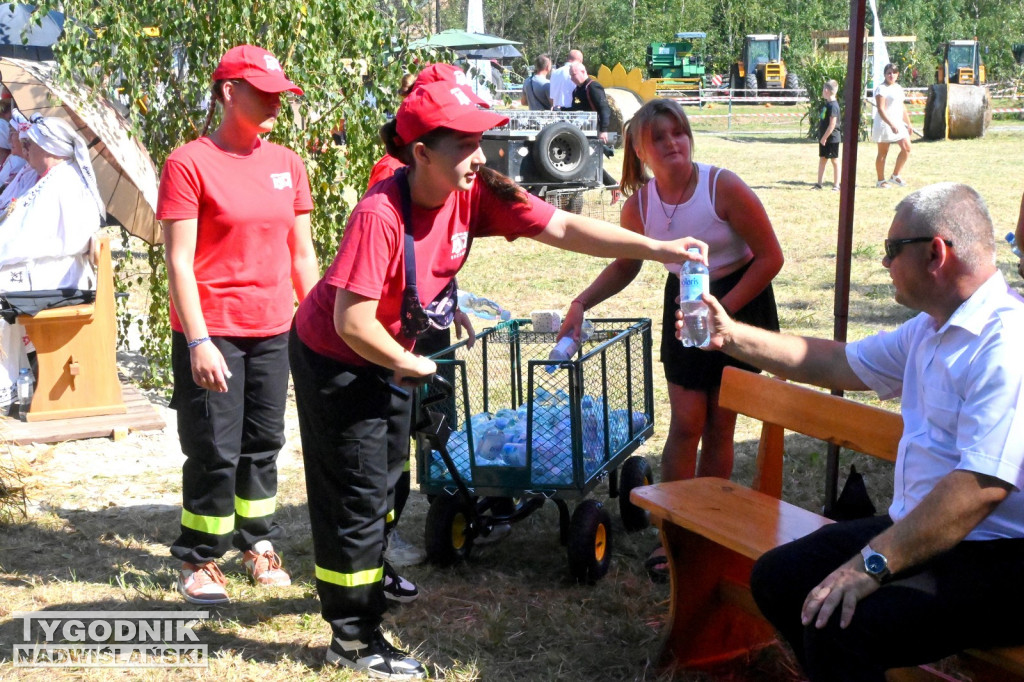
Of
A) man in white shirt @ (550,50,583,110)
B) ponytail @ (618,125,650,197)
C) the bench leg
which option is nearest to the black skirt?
ponytail @ (618,125,650,197)

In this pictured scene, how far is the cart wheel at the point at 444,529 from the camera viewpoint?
14.1 feet

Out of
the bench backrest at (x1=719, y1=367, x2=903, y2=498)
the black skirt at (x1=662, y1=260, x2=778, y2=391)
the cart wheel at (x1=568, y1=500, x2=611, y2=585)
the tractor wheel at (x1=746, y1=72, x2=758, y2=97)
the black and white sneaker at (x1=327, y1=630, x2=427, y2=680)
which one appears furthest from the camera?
the tractor wheel at (x1=746, y1=72, x2=758, y2=97)

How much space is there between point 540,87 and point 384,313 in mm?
15610

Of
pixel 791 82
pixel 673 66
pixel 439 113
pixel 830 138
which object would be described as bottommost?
pixel 830 138

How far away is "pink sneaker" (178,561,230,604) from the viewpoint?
408cm

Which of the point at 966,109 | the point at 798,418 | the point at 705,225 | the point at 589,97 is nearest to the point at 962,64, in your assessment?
the point at 966,109

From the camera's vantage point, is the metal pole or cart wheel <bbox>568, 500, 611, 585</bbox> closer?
the metal pole

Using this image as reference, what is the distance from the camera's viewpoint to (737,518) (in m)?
3.34

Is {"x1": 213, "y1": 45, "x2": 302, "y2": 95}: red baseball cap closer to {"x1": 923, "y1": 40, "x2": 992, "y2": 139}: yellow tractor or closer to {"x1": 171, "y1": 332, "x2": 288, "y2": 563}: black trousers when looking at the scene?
{"x1": 171, "y1": 332, "x2": 288, "y2": 563}: black trousers

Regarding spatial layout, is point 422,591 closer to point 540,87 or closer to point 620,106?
point 540,87

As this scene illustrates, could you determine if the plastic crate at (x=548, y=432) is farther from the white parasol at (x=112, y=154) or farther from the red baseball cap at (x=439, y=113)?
the white parasol at (x=112, y=154)

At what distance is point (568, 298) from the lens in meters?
9.61

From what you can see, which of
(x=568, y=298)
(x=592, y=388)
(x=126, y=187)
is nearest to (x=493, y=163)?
(x=568, y=298)

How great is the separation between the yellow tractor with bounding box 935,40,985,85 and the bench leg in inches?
1455
